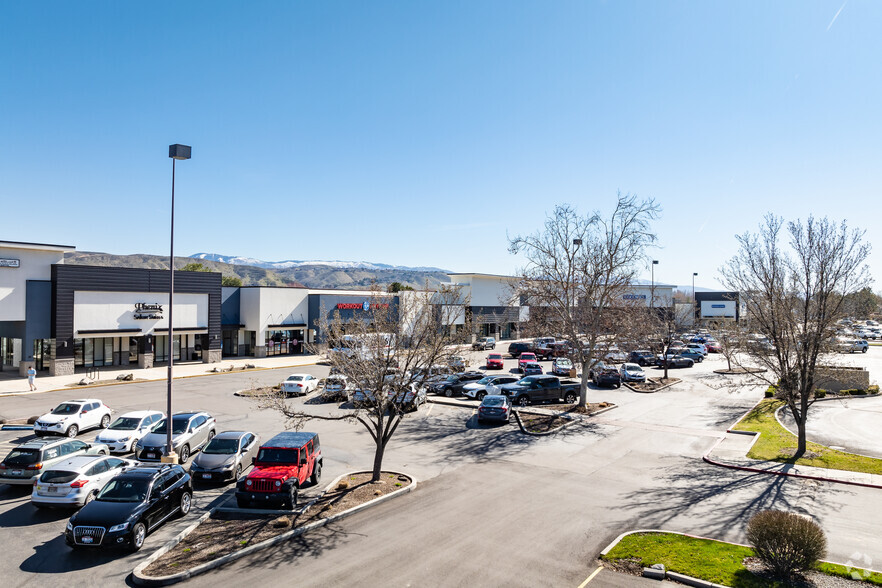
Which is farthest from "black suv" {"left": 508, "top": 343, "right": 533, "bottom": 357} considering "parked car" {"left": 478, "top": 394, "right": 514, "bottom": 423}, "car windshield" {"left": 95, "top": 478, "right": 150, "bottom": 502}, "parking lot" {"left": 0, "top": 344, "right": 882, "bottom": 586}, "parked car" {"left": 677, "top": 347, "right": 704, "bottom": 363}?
"car windshield" {"left": 95, "top": 478, "right": 150, "bottom": 502}

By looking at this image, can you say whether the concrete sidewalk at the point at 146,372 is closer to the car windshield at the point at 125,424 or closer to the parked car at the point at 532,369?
the parked car at the point at 532,369

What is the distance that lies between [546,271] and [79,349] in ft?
124

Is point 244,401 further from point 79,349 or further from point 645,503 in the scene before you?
point 645,503

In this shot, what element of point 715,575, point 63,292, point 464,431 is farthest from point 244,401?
point 715,575

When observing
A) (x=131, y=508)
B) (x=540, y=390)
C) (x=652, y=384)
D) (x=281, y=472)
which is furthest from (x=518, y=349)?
(x=131, y=508)

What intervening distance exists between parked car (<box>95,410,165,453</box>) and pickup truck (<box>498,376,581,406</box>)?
18594 millimetres

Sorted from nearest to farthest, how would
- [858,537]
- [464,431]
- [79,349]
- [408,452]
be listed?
[858,537]
[408,452]
[464,431]
[79,349]

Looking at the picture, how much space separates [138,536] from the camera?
42.5 ft

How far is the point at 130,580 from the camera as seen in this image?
37.8 ft

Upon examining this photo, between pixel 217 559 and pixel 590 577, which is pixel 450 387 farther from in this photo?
pixel 590 577

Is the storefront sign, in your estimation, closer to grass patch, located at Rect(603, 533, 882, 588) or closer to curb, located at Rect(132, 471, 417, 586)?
curb, located at Rect(132, 471, 417, 586)

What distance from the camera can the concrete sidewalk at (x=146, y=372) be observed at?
36000mm

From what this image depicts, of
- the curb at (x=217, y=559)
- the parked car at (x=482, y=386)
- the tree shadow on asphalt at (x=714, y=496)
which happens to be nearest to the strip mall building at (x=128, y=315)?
the parked car at (x=482, y=386)

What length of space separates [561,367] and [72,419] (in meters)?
33.7
